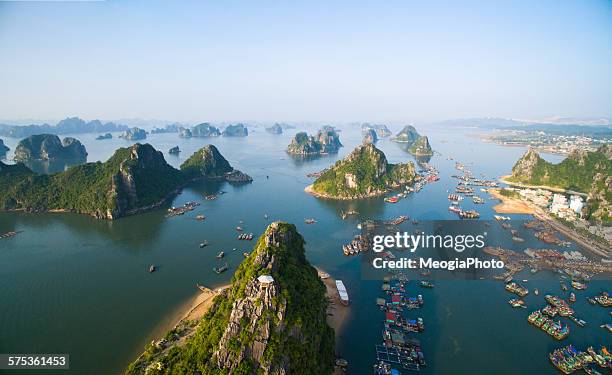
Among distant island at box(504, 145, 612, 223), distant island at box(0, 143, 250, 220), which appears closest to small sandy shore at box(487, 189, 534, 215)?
distant island at box(504, 145, 612, 223)

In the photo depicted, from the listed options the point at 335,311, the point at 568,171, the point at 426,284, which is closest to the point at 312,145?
the point at 568,171

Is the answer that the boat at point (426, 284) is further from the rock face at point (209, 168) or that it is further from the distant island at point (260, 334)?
the rock face at point (209, 168)

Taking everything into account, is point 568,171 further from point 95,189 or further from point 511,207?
point 95,189

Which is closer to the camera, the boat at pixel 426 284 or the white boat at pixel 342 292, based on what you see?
the white boat at pixel 342 292

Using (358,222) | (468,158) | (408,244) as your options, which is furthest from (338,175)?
(468,158)

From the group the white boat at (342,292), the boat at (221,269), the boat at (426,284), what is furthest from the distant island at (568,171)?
the boat at (221,269)

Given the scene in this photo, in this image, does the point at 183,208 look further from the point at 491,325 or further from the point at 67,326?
the point at 491,325
